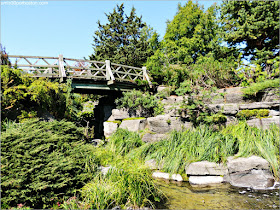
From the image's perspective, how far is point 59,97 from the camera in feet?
25.9

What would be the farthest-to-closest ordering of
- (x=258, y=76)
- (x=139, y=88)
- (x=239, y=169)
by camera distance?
(x=139, y=88) < (x=258, y=76) < (x=239, y=169)

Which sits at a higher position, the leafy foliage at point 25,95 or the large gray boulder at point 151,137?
the leafy foliage at point 25,95

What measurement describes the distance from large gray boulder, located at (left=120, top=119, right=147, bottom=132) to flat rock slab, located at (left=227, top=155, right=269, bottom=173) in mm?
4431

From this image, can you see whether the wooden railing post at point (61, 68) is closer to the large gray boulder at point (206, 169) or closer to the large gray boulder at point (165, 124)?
the large gray boulder at point (165, 124)

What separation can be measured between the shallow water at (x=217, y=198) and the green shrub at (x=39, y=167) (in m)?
1.91

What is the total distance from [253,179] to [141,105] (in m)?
6.39

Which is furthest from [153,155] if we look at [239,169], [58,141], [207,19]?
[207,19]

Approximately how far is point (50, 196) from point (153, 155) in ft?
12.8

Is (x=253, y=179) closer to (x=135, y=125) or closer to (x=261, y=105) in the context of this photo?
(x=261, y=105)

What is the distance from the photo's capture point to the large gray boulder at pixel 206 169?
226 inches

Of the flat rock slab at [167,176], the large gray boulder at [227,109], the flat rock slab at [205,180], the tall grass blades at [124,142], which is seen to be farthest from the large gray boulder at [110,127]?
the flat rock slab at [205,180]

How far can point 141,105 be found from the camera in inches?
420

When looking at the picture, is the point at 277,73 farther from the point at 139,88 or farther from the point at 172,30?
the point at 172,30

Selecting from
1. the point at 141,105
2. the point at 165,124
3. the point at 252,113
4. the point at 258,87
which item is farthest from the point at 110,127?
the point at 258,87
